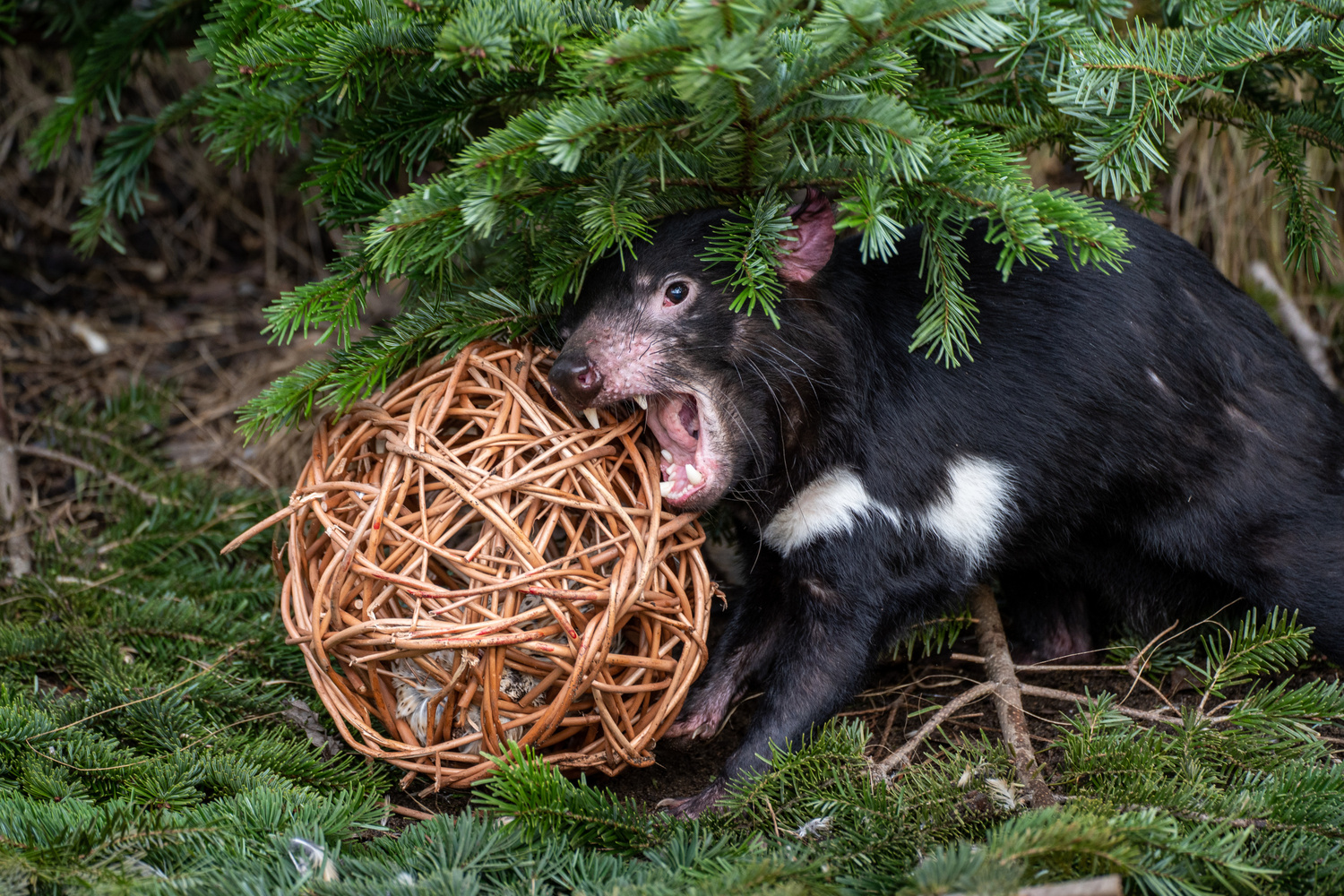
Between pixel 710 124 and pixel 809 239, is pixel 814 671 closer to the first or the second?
pixel 809 239

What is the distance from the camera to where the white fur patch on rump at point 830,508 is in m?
2.36

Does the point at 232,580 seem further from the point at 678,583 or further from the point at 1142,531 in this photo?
the point at 1142,531

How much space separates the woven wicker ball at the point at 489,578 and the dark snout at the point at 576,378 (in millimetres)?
68

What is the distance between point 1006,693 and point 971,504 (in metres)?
0.40

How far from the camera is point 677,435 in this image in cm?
234

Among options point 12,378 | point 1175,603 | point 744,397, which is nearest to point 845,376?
point 744,397

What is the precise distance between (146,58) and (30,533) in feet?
7.19

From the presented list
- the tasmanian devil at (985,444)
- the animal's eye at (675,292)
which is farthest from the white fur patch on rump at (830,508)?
the animal's eye at (675,292)

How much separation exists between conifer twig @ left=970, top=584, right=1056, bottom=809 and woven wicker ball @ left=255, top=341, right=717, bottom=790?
0.63 metres

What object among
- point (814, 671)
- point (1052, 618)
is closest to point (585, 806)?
point (814, 671)

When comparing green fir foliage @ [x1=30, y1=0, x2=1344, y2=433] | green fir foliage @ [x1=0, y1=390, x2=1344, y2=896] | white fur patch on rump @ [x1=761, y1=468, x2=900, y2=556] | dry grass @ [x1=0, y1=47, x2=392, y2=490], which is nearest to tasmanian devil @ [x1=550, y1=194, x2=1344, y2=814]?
white fur patch on rump @ [x1=761, y1=468, x2=900, y2=556]

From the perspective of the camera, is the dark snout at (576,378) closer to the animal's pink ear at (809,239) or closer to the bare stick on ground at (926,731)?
the animal's pink ear at (809,239)

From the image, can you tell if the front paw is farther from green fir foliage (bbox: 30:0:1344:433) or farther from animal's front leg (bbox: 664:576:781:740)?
green fir foliage (bbox: 30:0:1344:433)

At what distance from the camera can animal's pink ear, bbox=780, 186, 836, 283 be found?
7.16ft
